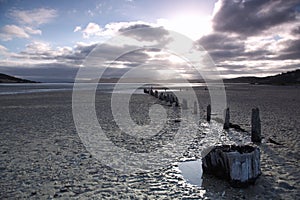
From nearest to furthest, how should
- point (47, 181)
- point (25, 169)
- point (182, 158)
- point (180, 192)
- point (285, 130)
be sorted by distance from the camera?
point (180, 192) < point (47, 181) < point (25, 169) < point (182, 158) < point (285, 130)

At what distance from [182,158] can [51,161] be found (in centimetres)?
376

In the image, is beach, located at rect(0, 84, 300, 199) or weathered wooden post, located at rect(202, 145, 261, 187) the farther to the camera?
weathered wooden post, located at rect(202, 145, 261, 187)

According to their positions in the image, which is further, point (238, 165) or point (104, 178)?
point (104, 178)

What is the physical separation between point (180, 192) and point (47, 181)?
2.96 meters

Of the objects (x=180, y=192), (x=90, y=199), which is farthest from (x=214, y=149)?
(x=90, y=199)

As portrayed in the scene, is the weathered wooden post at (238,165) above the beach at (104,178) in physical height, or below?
above

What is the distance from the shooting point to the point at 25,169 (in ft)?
20.6

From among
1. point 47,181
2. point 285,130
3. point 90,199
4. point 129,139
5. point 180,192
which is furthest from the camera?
point 285,130

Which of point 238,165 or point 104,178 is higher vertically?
point 238,165

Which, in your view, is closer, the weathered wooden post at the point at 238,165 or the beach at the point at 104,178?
the beach at the point at 104,178

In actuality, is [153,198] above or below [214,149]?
below

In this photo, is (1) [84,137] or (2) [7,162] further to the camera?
(1) [84,137]

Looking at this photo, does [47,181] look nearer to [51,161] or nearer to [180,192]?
[51,161]

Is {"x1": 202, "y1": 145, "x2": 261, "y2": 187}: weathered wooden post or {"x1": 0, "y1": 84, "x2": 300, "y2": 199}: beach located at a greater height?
{"x1": 202, "y1": 145, "x2": 261, "y2": 187}: weathered wooden post
